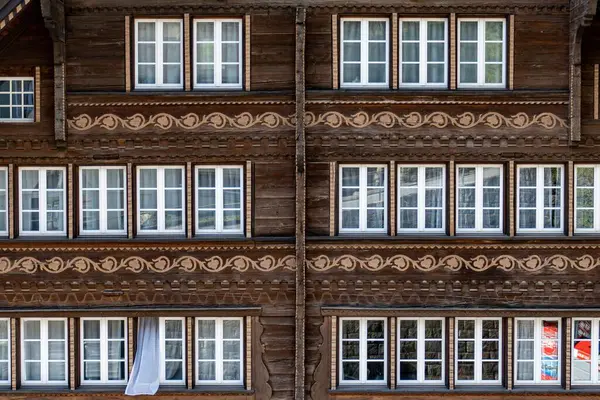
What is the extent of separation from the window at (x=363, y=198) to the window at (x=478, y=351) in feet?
8.27

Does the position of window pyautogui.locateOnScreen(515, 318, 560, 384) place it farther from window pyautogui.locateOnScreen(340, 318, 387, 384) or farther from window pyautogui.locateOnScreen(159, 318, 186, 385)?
window pyautogui.locateOnScreen(159, 318, 186, 385)

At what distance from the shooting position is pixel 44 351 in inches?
445

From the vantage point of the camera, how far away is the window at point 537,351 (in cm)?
1127

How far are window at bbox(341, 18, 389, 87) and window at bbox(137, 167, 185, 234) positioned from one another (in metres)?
3.75

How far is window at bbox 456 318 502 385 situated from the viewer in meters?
11.3

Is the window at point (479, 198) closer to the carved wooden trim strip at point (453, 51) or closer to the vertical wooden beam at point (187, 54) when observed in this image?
the carved wooden trim strip at point (453, 51)

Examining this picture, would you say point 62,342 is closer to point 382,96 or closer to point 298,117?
point 298,117

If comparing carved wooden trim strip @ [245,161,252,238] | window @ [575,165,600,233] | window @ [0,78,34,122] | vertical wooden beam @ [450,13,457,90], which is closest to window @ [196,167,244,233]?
carved wooden trim strip @ [245,161,252,238]

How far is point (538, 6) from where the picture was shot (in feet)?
36.3

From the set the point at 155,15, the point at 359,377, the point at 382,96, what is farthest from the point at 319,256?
the point at 155,15

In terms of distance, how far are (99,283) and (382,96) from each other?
20.9 ft

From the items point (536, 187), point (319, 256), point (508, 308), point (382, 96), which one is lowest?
point (508, 308)

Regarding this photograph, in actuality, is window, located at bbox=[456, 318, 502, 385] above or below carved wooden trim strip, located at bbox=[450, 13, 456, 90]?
below

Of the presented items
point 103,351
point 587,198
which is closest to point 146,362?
point 103,351
